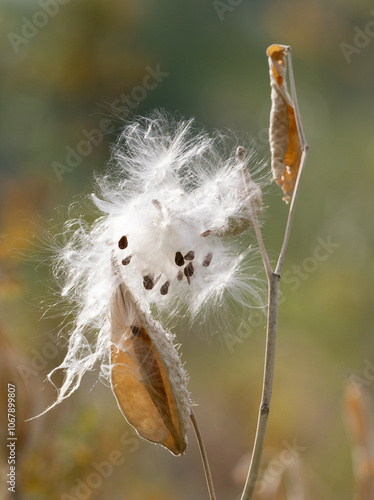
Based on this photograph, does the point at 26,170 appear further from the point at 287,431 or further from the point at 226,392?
the point at 287,431

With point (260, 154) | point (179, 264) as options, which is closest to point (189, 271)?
point (179, 264)

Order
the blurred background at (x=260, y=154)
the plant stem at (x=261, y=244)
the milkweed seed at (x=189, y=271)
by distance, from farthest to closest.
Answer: the blurred background at (x=260, y=154) → the milkweed seed at (x=189, y=271) → the plant stem at (x=261, y=244)

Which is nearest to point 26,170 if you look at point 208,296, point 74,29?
point 74,29

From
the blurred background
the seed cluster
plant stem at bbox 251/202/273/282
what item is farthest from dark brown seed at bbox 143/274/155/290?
the blurred background

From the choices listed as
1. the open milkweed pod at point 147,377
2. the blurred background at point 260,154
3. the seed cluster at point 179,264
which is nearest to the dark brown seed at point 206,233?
the seed cluster at point 179,264

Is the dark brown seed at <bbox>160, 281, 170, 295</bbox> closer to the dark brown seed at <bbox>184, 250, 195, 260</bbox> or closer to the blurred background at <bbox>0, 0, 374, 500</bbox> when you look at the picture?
the dark brown seed at <bbox>184, 250, 195, 260</bbox>

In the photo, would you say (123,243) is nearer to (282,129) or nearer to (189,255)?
(189,255)

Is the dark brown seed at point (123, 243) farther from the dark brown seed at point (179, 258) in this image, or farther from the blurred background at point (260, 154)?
the blurred background at point (260, 154)
